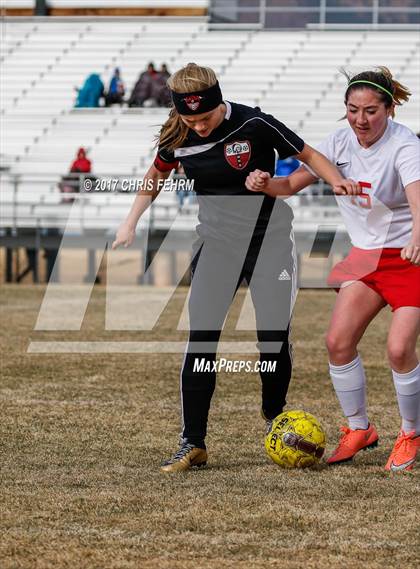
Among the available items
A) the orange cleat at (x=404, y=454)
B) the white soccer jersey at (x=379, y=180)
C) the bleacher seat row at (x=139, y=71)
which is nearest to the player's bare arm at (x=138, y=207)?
the white soccer jersey at (x=379, y=180)

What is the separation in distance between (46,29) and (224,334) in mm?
18824

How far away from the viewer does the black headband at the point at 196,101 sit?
16.5 feet

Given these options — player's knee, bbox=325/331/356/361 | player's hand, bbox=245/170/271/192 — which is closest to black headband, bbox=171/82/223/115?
player's hand, bbox=245/170/271/192

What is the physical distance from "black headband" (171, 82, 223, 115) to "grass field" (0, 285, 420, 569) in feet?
5.20

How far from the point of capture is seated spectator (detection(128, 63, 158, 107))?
22.5 metres

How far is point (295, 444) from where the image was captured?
5246 millimetres

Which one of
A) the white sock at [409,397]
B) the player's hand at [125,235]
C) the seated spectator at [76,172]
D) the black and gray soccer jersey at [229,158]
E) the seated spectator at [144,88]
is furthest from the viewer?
the seated spectator at [144,88]

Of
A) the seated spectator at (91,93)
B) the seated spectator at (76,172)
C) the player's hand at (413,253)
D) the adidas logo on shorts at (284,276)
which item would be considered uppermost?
the player's hand at (413,253)

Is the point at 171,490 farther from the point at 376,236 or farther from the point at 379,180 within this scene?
the point at 379,180

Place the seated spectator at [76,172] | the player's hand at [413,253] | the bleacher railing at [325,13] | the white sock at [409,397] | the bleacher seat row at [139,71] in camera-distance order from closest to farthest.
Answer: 1. the player's hand at [413,253]
2. the white sock at [409,397]
3. the seated spectator at [76,172]
4. the bleacher seat row at [139,71]
5. the bleacher railing at [325,13]

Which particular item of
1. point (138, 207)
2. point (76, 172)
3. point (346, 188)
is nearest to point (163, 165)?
point (138, 207)

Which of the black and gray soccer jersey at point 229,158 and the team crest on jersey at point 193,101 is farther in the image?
the black and gray soccer jersey at point 229,158

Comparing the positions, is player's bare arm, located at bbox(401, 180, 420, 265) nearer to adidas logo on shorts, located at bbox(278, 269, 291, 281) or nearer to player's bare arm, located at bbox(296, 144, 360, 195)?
player's bare arm, located at bbox(296, 144, 360, 195)

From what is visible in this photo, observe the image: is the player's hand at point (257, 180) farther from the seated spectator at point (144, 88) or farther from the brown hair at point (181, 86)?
the seated spectator at point (144, 88)
